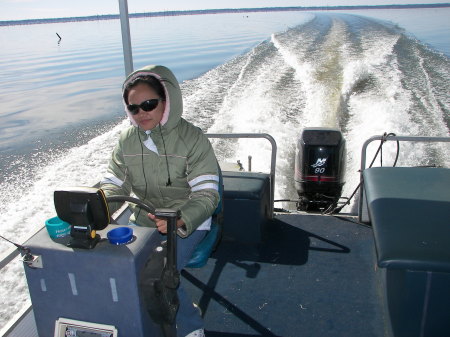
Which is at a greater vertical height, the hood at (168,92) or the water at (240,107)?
the hood at (168,92)

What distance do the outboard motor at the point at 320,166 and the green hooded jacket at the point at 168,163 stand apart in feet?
7.14

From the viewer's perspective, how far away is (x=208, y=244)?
1.88 m

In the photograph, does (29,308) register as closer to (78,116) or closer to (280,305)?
(280,305)

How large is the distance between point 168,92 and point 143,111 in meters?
0.13

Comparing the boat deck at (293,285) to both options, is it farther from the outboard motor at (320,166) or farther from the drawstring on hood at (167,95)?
the drawstring on hood at (167,95)

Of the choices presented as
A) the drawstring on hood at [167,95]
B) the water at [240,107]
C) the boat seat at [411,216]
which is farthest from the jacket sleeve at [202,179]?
the water at [240,107]

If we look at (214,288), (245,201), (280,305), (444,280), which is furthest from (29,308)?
(444,280)

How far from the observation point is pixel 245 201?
9.17 feet

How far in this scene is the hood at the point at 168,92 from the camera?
1.71 meters

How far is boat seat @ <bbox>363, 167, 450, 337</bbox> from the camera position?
57.7 inches

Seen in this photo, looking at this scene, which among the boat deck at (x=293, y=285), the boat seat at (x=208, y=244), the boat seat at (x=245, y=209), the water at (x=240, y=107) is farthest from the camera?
the water at (x=240, y=107)

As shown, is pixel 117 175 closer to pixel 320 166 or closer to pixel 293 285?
pixel 293 285

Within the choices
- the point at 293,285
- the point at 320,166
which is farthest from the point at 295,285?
the point at 320,166

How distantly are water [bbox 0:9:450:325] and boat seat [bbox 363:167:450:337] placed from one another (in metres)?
1.97
